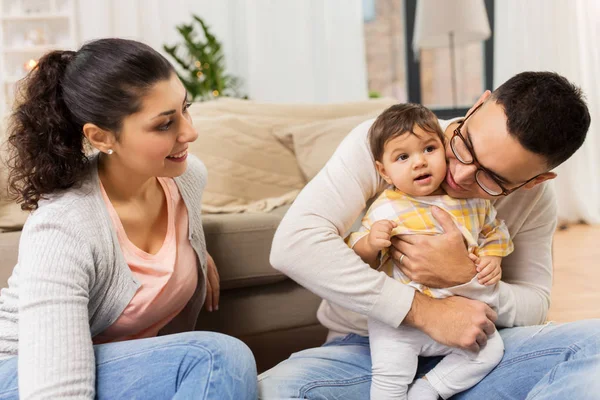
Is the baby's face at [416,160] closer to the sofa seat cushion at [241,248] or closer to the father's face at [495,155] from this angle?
the father's face at [495,155]

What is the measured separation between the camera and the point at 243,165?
248 cm

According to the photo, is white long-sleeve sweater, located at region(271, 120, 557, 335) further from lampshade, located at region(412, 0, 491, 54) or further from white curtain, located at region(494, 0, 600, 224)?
white curtain, located at region(494, 0, 600, 224)

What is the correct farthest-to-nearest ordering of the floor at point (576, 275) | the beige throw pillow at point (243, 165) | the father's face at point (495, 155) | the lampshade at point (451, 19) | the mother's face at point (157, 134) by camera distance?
the lampshade at point (451, 19)
the floor at point (576, 275)
the beige throw pillow at point (243, 165)
the mother's face at point (157, 134)
the father's face at point (495, 155)

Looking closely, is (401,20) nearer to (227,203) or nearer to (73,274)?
(227,203)

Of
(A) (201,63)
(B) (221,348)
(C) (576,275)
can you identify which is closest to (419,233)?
(B) (221,348)

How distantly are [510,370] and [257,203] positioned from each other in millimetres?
1301

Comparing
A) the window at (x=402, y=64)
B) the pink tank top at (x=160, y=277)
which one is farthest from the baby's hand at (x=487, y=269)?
the window at (x=402, y=64)

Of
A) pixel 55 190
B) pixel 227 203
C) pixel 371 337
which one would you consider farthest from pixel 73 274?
pixel 227 203

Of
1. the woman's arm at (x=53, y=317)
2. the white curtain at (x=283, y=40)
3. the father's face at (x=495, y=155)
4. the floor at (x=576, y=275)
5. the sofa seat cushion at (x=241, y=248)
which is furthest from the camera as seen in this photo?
the white curtain at (x=283, y=40)

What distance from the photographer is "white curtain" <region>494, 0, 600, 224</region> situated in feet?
15.0

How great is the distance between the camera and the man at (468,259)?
118cm

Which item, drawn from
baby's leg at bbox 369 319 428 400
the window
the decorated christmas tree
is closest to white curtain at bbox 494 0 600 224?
the window

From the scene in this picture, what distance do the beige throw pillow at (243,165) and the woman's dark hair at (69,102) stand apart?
1011mm

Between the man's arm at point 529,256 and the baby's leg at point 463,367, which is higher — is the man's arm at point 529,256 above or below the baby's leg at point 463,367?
above
